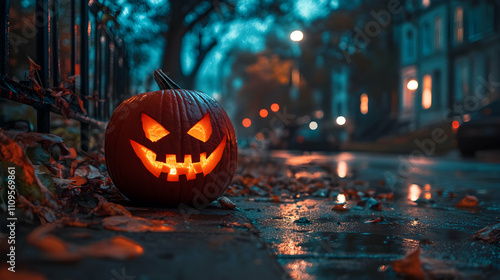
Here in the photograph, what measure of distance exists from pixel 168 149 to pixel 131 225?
0.95 m

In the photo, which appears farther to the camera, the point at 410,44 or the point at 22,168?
the point at 410,44

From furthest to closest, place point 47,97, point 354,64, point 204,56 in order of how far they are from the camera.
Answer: point 354,64 < point 204,56 < point 47,97

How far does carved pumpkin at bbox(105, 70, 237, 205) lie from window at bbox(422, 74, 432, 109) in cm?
2943

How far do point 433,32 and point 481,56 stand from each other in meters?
6.02

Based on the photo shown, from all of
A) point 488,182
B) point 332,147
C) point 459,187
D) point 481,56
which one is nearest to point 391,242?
point 459,187

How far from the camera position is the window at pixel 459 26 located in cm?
2713

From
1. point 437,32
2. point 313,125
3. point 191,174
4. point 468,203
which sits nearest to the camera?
point 191,174

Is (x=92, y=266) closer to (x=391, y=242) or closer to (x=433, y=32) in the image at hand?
(x=391, y=242)

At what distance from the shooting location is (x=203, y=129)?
347 centimetres

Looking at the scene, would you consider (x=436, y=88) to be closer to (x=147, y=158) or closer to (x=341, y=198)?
(x=341, y=198)

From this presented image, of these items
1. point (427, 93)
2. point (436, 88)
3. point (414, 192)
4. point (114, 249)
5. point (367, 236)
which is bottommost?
point (414, 192)

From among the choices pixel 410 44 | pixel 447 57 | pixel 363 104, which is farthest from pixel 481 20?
pixel 363 104

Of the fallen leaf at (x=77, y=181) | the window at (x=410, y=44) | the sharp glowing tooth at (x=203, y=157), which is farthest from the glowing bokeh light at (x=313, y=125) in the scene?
the fallen leaf at (x=77, y=181)

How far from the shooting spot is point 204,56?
55.1 feet
